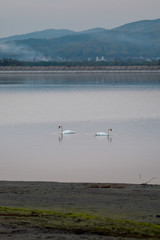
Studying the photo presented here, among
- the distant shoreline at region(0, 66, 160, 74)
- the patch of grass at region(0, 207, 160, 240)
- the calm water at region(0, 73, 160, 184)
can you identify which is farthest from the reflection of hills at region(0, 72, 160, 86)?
the patch of grass at region(0, 207, 160, 240)

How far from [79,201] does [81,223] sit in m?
2.33

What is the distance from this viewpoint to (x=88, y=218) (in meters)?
7.66

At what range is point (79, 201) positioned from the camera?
31.9 ft

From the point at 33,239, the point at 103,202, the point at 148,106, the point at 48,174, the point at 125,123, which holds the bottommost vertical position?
the point at 33,239

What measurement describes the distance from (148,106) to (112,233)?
39040 mm

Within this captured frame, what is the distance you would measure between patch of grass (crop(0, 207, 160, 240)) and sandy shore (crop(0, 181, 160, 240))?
0.51 ft

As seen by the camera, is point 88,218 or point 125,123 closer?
point 88,218

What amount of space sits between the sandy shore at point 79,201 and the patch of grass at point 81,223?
16 centimetres

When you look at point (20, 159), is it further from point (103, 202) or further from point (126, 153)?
point (103, 202)

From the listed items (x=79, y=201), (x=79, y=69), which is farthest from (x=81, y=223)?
(x=79, y=69)

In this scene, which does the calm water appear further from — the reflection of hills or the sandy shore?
the reflection of hills

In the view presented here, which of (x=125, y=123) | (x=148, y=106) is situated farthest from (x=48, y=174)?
(x=148, y=106)

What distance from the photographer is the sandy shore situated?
274 inches

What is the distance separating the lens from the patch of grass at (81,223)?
7.03 meters
